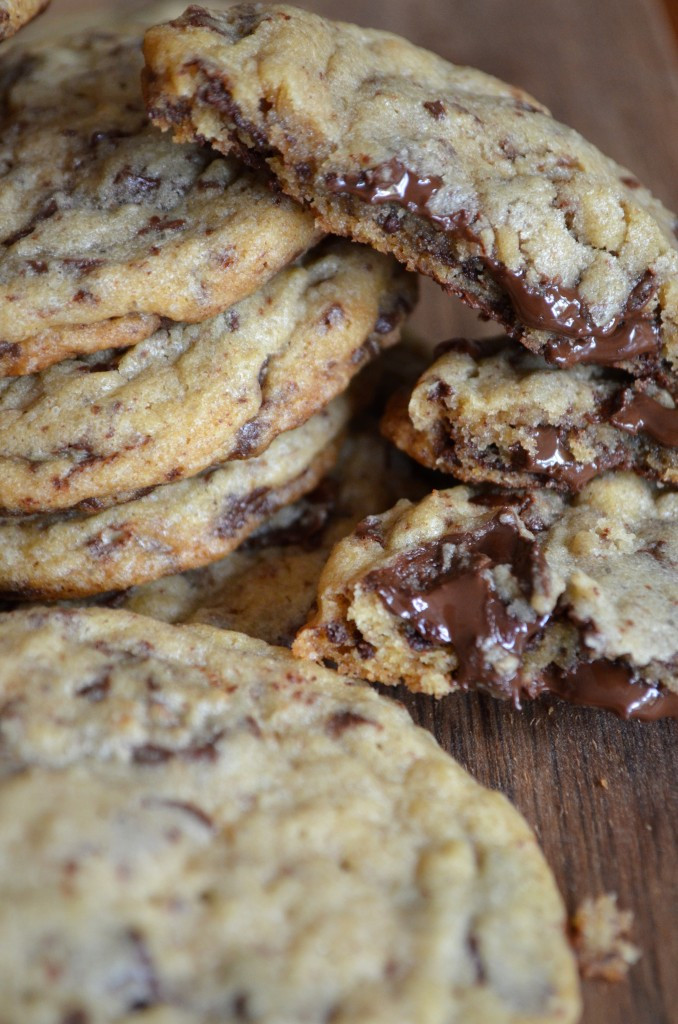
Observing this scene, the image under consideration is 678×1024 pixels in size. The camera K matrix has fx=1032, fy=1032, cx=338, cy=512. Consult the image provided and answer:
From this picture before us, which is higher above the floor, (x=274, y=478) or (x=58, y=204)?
(x=58, y=204)

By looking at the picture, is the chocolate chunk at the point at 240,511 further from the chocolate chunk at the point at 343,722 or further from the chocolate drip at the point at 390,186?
the chocolate drip at the point at 390,186

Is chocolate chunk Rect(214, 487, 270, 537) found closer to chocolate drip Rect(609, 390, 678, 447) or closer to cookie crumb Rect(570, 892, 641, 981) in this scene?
chocolate drip Rect(609, 390, 678, 447)

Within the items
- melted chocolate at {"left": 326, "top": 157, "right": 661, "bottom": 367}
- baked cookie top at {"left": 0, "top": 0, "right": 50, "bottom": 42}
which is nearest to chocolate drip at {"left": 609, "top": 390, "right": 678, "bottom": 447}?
melted chocolate at {"left": 326, "top": 157, "right": 661, "bottom": 367}

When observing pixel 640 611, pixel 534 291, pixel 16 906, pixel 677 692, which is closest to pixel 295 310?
pixel 534 291

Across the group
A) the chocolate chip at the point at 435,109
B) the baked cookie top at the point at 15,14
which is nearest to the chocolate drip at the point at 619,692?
the chocolate chip at the point at 435,109

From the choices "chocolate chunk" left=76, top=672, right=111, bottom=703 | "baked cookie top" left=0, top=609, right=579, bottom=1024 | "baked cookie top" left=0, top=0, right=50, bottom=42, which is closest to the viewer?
"baked cookie top" left=0, top=609, right=579, bottom=1024

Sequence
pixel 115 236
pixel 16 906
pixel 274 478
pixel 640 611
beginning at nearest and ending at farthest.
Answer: pixel 16 906 < pixel 640 611 < pixel 115 236 < pixel 274 478

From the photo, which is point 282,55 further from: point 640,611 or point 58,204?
point 640,611

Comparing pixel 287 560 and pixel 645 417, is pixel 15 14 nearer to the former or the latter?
pixel 287 560
